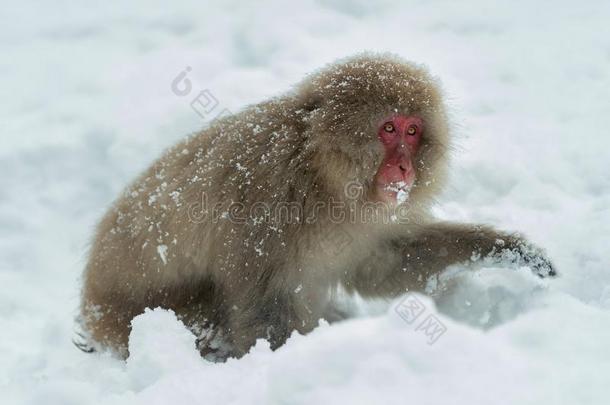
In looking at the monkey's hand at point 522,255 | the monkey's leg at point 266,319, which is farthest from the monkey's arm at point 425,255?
the monkey's leg at point 266,319

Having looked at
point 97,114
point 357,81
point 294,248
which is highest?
point 357,81

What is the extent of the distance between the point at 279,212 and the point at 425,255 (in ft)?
3.31

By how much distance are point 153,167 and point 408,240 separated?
4.62ft

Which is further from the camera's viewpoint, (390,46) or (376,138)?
(390,46)

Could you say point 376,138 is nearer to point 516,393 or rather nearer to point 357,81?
point 357,81

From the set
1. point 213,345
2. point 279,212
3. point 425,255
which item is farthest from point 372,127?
point 213,345

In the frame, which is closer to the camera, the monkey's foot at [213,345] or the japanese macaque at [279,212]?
the japanese macaque at [279,212]

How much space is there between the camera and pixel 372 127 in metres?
3.30

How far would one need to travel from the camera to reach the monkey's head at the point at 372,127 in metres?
3.29

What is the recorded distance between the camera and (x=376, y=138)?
3.31 m

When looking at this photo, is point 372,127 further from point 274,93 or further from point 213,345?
point 274,93

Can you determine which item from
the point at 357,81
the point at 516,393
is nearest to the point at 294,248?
the point at 357,81

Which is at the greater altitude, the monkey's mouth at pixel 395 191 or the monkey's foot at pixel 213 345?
the monkey's mouth at pixel 395 191

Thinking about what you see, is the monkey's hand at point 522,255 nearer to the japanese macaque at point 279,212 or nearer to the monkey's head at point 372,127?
the japanese macaque at point 279,212
